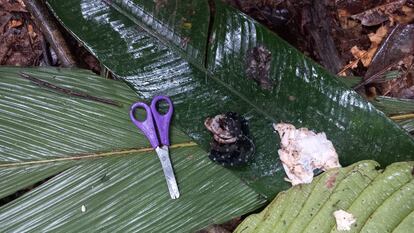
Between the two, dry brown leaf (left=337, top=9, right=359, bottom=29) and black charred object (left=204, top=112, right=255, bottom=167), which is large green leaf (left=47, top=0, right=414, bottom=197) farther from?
dry brown leaf (left=337, top=9, right=359, bottom=29)

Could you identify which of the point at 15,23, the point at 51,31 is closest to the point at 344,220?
the point at 51,31

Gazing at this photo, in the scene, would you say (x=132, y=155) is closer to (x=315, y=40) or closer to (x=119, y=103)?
(x=119, y=103)

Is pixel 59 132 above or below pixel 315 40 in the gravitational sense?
below

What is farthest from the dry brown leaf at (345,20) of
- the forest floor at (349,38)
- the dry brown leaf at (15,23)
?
the dry brown leaf at (15,23)

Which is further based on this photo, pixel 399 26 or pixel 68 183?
pixel 399 26

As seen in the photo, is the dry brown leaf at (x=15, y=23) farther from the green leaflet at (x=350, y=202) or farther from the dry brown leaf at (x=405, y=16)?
the dry brown leaf at (x=405, y=16)

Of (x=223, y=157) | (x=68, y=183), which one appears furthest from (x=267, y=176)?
(x=68, y=183)
